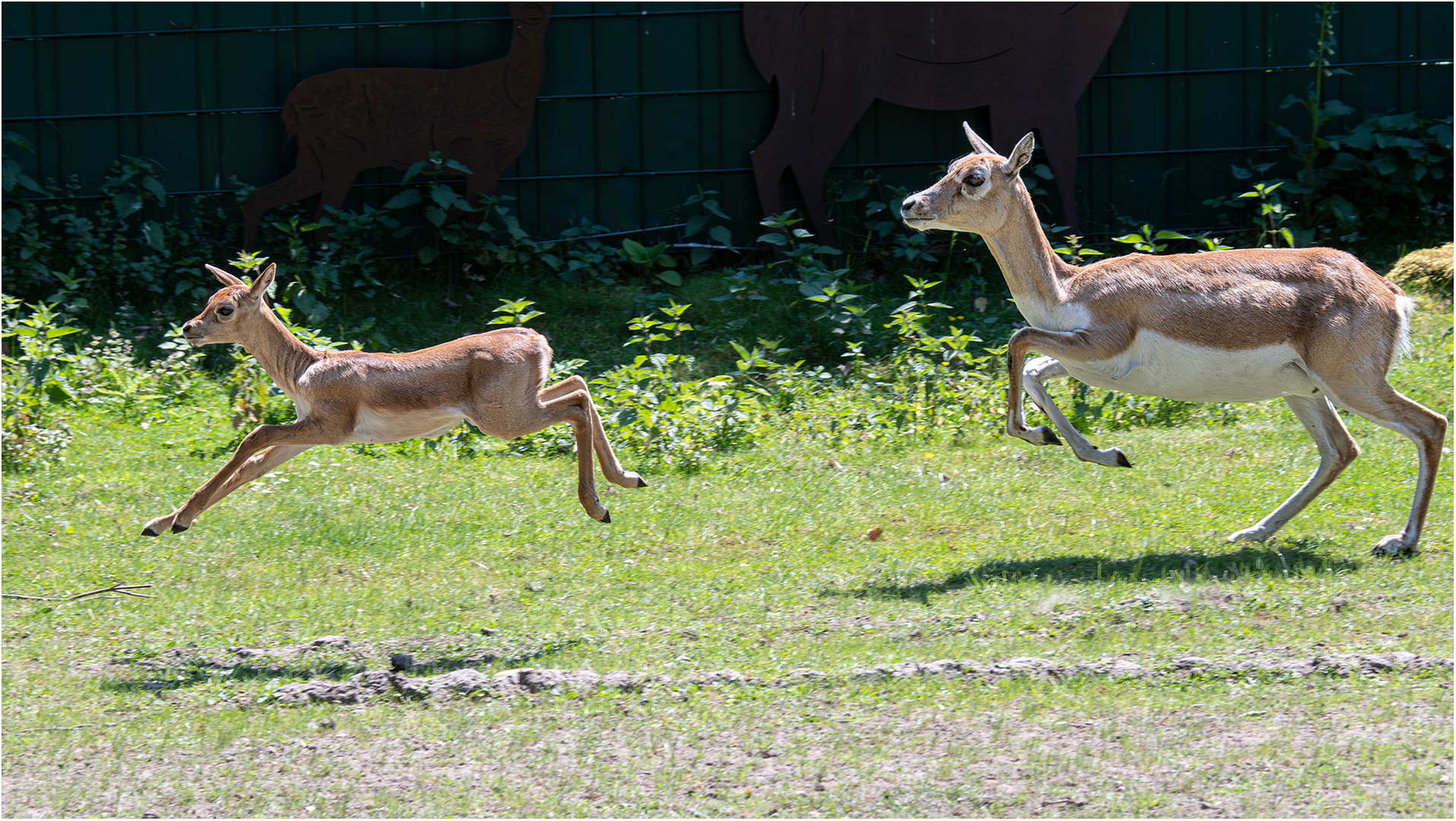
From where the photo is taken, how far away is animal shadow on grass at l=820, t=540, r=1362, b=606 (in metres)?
6.55

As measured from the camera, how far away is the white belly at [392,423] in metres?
6.31

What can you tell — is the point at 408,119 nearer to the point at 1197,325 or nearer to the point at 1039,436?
the point at 1039,436

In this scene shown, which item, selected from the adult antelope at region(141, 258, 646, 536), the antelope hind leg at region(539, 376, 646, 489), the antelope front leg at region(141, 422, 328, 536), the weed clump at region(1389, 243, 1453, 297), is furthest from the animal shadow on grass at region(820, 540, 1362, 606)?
the weed clump at region(1389, 243, 1453, 297)

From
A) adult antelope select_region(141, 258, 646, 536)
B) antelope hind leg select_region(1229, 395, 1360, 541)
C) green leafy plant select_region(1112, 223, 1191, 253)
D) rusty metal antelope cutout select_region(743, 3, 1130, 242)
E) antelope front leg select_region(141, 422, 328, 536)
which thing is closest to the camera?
antelope front leg select_region(141, 422, 328, 536)

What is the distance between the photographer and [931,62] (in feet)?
40.0

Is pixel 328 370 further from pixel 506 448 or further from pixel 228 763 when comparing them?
pixel 506 448

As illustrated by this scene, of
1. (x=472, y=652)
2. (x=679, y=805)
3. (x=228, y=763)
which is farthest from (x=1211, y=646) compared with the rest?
(x=228, y=763)

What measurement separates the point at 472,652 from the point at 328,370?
1.50 meters

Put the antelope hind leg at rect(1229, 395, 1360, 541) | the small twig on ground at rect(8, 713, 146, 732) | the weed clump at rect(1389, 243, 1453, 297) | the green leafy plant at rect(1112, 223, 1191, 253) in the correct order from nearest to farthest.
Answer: the small twig on ground at rect(8, 713, 146, 732) < the antelope hind leg at rect(1229, 395, 1360, 541) < the green leafy plant at rect(1112, 223, 1191, 253) < the weed clump at rect(1389, 243, 1453, 297)

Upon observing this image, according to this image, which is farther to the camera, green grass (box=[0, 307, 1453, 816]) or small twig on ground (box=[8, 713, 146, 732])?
small twig on ground (box=[8, 713, 146, 732])

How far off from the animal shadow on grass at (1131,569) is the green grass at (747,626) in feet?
0.10

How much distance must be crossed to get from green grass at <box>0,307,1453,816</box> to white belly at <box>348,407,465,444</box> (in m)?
0.85

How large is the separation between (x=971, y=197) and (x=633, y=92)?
20.3 ft

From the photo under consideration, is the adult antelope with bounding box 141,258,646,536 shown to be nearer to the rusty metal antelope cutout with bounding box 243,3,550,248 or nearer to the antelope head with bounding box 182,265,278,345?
the antelope head with bounding box 182,265,278,345
